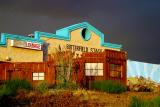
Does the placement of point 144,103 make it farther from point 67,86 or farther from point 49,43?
point 49,43

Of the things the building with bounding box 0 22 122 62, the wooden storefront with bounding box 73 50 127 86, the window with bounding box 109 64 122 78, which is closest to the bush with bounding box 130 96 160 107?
the wooden storefront with bounding box 73 50 127 86

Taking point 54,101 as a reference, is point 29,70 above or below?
above

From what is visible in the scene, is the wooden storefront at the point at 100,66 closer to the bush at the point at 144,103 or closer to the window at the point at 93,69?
the window at the point at 93,69

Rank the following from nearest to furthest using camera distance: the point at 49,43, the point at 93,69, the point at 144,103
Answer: the point at 144,103 → the point at 93,69 → the point at 49,43

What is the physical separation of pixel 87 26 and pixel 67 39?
3499mm

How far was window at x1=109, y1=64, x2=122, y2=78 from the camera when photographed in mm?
39344

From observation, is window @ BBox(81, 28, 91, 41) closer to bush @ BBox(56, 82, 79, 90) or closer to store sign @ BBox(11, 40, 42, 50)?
store sign @ BBox(11, 40, 42, 50)

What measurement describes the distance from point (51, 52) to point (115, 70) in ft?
28.0

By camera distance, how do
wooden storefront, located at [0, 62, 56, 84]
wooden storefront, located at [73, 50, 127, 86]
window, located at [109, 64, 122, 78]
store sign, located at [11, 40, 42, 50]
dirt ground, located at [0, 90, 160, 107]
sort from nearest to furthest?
dirt ground, located at [0, 90, 160, 107], wooden storefront, located at [73, 50, 127, 86], wooden storefront, located at [0, 62, 56, 84], window, located at [109, 64, 122, 78], store sign, located at [11, 40, 42, 50]

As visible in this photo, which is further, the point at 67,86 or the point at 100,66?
the point at 100,66

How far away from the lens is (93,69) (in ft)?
128

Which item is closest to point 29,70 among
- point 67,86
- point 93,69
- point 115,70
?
point 93,69

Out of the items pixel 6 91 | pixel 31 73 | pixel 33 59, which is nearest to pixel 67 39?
pixel 33 59

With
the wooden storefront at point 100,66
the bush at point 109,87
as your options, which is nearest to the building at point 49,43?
the wooden storefront at point 100,66
